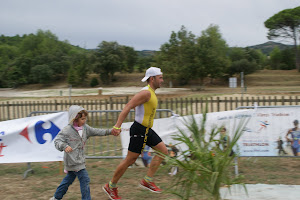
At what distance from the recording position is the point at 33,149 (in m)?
5.70

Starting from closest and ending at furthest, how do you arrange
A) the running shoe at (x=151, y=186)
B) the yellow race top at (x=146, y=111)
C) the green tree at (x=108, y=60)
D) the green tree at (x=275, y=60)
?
the yellow race top at (x=146, y=111) → the running shoe at (x=151, y=186) → the green tree at (x=108, y=60) → the green tree at (x=275, y=60)

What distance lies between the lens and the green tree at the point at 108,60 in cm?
5469

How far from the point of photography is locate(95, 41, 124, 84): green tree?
2153 inches

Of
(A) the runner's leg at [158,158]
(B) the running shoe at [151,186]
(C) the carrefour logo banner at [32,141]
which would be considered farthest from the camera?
(C) the carrefour logo banner at [32,141]

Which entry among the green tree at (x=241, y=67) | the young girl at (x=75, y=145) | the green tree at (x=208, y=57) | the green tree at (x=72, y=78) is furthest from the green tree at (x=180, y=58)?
the young girl at (x=75, y=145)

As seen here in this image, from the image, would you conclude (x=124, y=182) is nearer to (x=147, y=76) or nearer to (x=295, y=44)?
(x=147, y=76)

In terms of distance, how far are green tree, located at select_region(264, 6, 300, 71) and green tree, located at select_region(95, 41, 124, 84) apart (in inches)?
1147

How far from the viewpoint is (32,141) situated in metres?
5.71

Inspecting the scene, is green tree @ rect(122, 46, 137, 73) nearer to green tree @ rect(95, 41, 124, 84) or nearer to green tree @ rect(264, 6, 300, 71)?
green tree @ rect(95, 41, 124, 84)

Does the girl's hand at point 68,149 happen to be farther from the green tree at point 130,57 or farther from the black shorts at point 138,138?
the green tree at point 130,57

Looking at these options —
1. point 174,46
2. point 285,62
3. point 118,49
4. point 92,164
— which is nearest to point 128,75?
point 118,49

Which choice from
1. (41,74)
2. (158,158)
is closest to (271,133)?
(158,158)

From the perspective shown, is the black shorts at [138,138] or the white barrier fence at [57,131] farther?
the white barrier fence at [57,131]

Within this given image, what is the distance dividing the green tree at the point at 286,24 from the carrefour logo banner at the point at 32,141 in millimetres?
58403
